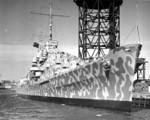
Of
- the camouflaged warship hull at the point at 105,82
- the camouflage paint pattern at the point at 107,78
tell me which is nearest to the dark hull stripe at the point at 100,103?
A: the camouflaged warship hull at the point at 105,82

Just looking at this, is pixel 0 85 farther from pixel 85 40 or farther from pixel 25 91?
pixel 85 40

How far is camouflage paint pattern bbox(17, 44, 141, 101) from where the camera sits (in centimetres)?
1414

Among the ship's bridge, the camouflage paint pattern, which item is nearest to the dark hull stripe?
the camouflage paint pattern

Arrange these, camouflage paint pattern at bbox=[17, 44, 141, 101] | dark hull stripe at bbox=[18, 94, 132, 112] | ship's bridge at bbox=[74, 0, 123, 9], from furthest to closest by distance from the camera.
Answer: ship's bridge at bbox=[74, 0, 123, 9] → dark hull stripe at bbox=[18, 94, 132, 112] → camouflage paint pattern at bbox=[17, 44, 141, 101]

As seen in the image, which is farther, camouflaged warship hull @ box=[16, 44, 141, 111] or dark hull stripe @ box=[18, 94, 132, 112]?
dark hull stripe @ box=[18, 94, 132, 112]

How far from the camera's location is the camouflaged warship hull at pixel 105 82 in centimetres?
1419

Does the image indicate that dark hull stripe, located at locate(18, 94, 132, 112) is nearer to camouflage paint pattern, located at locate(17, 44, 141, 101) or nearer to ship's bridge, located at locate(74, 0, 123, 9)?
camouflage paint pattern, located at locate(17, 44, 141, 101)

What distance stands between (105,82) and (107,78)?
0.93 feet

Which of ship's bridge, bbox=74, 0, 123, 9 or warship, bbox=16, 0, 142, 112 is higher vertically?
ship's bridge, bbox=74, 0, 123, 9

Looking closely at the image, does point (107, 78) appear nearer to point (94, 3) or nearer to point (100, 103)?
point (100, 103)

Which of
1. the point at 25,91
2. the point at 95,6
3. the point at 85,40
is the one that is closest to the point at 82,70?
the point at 85,40

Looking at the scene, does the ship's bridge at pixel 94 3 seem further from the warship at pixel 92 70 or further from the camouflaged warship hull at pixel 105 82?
the camouflaged warship hull at pixel 105 82

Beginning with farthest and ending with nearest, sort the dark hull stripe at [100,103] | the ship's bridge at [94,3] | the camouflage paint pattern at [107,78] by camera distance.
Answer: the ship's bridge at [94,3] → the dark hull stripe at [100,103] → the camouflage paint pattern at [107,78]

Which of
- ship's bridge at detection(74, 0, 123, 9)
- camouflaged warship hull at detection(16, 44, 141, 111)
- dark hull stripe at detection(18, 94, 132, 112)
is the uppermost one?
ship's bridge at detection(74, 0, 123, 9)
